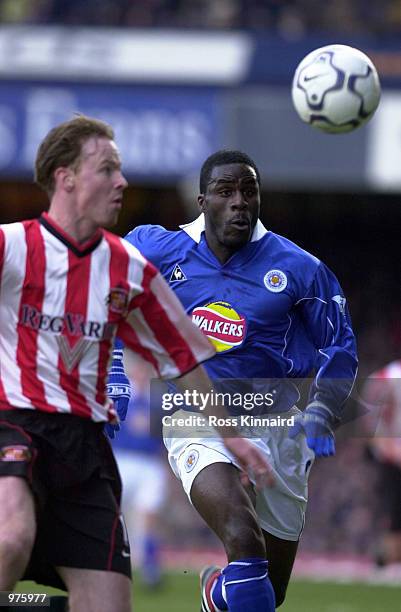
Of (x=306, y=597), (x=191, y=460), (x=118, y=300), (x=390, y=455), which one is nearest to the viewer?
(x=118, y=300)

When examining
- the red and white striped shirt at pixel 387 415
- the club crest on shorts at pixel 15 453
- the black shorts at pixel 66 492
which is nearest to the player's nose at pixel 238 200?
the black shorts at pixel 66 492

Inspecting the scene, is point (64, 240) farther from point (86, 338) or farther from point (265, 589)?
point (265, 589)

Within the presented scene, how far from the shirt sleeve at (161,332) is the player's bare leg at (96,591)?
733mm

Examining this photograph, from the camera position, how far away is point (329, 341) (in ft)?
19.2

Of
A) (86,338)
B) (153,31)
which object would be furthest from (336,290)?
(153,31)

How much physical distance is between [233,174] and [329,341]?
831mm

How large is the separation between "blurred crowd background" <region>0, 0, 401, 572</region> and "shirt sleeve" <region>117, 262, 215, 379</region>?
28.0ft

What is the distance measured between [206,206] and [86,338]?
5.62 feet

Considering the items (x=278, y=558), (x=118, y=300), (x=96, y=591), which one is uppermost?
(x=118, y=300)

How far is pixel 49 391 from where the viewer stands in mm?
4367

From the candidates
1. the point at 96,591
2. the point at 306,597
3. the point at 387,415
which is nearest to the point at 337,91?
the point at 96,591

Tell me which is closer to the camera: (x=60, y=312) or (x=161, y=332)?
(x=60, y=312)

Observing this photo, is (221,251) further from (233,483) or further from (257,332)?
(233,483)

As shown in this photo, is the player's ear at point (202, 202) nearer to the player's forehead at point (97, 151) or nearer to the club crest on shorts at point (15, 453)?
the player's forehead at point (97, 151)
